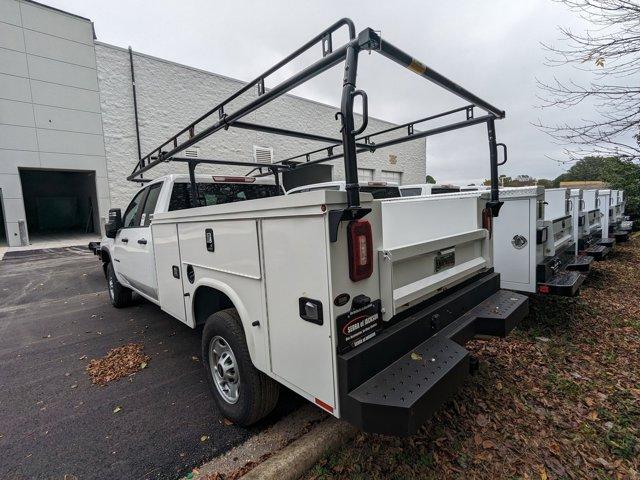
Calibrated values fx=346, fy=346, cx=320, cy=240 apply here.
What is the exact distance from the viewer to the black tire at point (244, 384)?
7.91 feet

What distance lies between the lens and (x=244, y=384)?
245 centimetres

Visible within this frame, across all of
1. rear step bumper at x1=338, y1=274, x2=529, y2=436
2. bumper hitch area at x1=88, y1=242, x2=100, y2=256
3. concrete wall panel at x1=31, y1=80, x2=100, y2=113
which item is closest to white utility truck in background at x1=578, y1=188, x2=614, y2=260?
rear step bumper at x1=338, y1=274, x2=529, y2=436

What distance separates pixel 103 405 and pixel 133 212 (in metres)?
2.86

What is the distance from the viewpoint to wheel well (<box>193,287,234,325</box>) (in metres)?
3.05

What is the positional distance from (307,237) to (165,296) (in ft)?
8.39

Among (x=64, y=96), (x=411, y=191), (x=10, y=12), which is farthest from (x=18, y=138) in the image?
(x=411, y=191)

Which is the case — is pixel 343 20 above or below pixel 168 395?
above

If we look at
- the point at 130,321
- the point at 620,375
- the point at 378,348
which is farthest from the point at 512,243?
the point at 130,321

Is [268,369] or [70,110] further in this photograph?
[70,110]

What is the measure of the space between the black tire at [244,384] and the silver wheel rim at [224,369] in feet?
0.17

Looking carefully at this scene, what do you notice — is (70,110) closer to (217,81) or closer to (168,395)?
(217,81)

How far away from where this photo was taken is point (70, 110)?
578 inches

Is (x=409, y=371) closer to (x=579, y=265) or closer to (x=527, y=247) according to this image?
(x=527, y=247)

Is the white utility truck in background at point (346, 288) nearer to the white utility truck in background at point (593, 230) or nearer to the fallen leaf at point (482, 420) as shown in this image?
the fallen leaf at point (482, 420)
